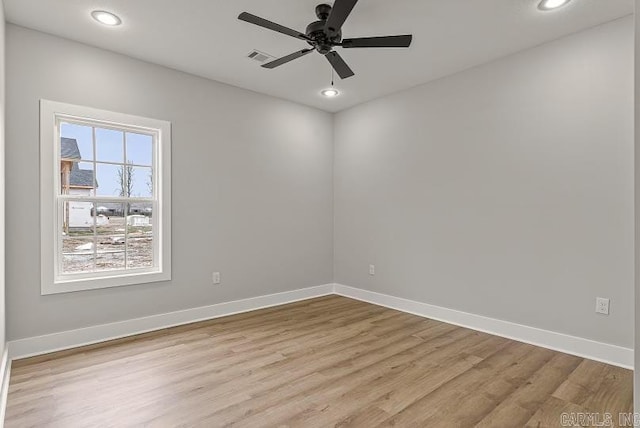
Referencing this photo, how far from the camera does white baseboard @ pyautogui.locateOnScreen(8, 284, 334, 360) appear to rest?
2.94 meters

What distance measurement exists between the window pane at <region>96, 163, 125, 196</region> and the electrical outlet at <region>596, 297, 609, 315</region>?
4.38m

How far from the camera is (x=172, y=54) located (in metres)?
3.39

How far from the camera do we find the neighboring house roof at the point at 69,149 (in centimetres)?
320

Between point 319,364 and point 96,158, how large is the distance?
9.18 feet

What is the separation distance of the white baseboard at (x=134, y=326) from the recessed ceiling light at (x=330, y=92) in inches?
103

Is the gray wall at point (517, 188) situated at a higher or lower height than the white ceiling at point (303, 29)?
lower

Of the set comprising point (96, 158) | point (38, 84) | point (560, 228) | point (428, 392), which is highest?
point (38, 84)

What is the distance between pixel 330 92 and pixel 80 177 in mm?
2848

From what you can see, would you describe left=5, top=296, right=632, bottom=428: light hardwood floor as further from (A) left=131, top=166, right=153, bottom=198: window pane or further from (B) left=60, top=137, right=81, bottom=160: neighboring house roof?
(B) left=60, top=137, right=81, bottom=160: neighboring house roof

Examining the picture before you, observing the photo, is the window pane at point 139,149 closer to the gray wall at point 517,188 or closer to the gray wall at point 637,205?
the gray wall at point 517,188

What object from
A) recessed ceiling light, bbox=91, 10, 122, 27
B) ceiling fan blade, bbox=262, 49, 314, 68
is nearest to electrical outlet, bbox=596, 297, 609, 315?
ceiling fan blade, bbox=262, 49, 314, 68

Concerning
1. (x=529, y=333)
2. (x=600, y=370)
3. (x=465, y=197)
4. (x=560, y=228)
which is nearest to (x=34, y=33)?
(x=465, y=197)

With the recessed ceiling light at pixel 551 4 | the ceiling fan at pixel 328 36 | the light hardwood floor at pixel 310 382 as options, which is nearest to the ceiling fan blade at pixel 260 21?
the ceiling fan at pixel 328 36

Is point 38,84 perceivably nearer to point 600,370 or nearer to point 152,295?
point 152,295
